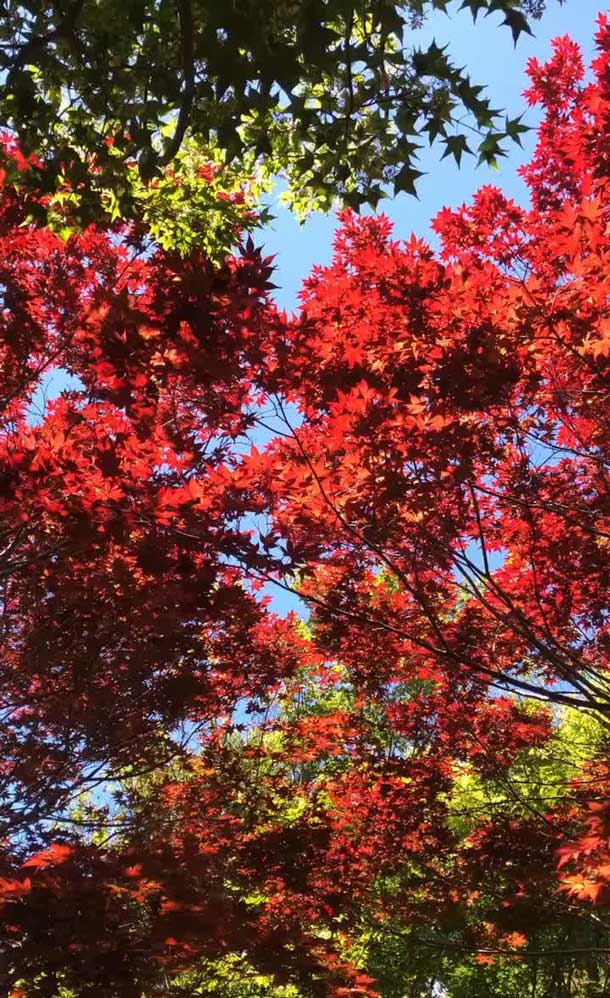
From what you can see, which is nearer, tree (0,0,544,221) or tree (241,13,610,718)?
tree (0,0,544,221)

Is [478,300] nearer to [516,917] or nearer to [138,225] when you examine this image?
[138,225]

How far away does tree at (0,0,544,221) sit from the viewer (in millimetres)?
3439

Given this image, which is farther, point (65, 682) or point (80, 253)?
point (80, 253)

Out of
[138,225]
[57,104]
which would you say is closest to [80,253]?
[138,225]

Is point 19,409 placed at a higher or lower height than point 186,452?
higher

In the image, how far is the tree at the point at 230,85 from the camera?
3439 millimetres

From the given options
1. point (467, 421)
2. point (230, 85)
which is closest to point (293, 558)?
point (467, 421)

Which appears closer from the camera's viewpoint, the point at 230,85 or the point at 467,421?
the point at 230,85

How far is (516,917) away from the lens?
6.50 m

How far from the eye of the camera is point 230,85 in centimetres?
369

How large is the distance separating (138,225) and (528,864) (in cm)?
658

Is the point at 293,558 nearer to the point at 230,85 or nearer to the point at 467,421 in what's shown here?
the point at 467,421

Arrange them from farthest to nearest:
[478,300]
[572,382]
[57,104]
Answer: [572,382]
[478,300]
[57,104]

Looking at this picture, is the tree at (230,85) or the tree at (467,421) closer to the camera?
the tree at (230,85)
